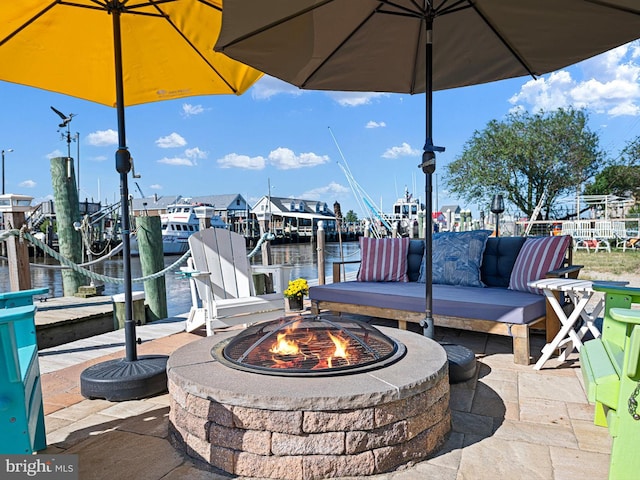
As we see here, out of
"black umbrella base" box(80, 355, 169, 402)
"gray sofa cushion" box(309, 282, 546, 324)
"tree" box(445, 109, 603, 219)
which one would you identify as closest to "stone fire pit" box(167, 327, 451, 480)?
"black umbrella base" box(80, 355, 169, 402)

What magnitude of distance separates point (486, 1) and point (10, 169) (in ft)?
107

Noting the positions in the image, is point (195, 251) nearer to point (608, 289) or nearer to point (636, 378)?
point (608, 289)

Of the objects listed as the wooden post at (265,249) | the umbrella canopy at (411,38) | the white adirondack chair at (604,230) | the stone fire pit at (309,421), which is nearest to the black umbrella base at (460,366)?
the stone fire pit at (309,421)

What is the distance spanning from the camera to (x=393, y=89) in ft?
10.5

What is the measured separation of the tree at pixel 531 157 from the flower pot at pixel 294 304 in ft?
57.7

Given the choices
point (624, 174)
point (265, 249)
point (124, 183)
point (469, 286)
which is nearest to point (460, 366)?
point (469, 286)

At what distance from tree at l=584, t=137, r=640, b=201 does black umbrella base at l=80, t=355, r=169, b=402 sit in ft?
75.3

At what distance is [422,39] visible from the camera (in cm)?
286

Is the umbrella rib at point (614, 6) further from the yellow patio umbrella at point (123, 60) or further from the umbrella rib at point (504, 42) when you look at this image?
the yellow patio umbrella at point (123, 60)

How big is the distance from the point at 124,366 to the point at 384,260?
2.55 meters

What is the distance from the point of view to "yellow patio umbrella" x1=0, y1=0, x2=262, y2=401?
2406 mm

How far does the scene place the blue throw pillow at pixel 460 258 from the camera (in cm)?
379

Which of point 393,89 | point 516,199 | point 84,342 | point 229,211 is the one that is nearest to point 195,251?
point 84,342

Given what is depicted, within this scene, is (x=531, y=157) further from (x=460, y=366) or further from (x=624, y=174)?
(x=460, y=366)
